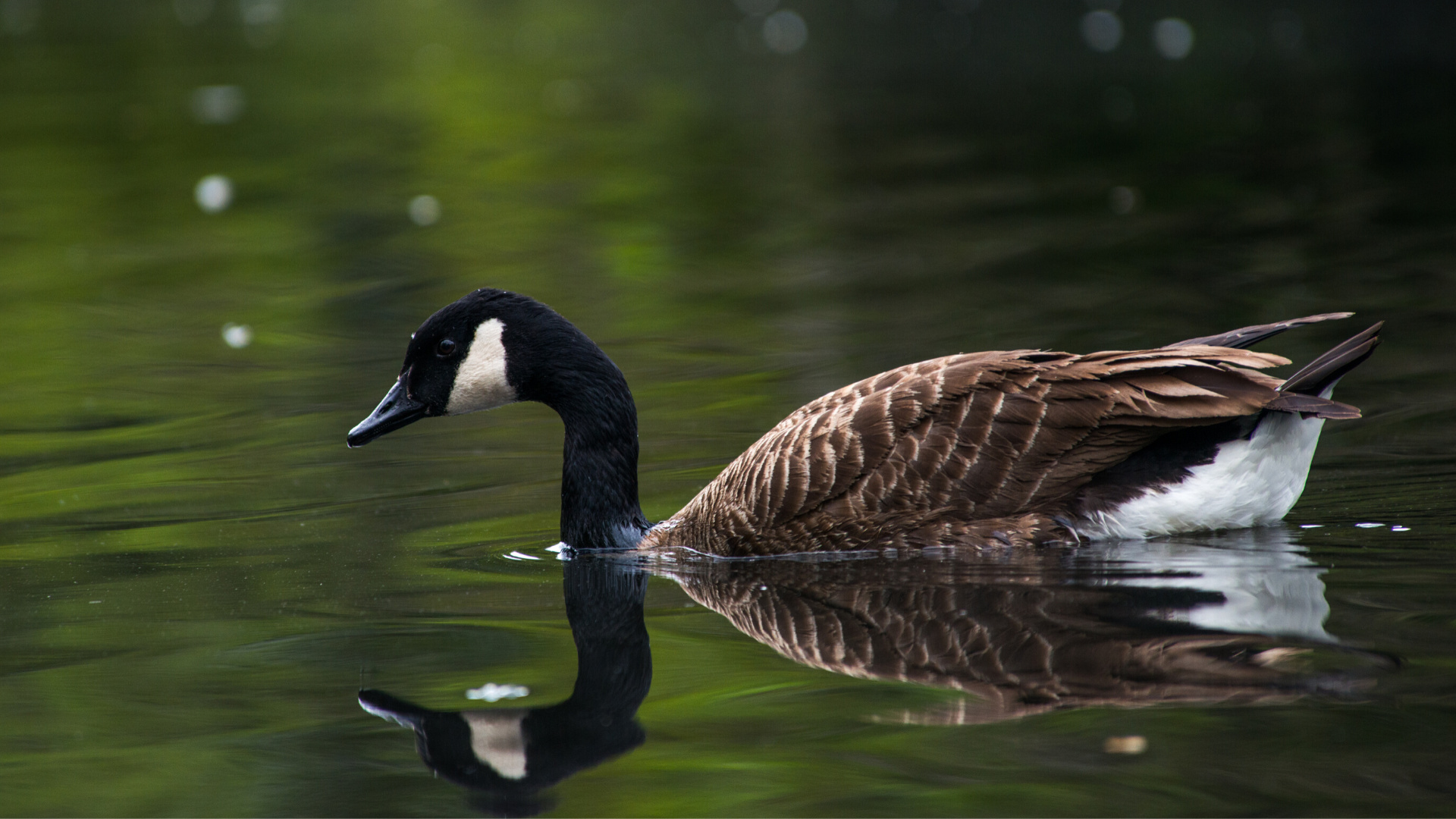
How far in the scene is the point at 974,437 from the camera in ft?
25.0

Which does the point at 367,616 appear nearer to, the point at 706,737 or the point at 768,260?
the point at 706,737

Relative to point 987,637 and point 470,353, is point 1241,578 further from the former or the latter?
point 470,353

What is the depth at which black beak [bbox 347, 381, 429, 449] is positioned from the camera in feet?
28.2

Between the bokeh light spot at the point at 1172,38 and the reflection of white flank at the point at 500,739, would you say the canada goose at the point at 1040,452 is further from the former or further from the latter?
the bokeh light spot at the point at 1172,38

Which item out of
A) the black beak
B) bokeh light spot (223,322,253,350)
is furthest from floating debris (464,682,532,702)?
bokeh light spot (223,322,253,350)

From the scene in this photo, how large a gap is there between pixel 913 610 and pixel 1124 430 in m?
1.50

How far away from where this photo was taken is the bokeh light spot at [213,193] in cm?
2002

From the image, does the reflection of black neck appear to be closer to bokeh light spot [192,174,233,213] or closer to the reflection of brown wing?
the reflection of brown wing

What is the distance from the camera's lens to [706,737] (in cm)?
548

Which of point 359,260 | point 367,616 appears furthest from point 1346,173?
point 367,616

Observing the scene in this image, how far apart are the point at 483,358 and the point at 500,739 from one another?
11.4 ft

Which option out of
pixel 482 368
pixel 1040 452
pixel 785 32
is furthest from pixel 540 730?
pixel 785 32

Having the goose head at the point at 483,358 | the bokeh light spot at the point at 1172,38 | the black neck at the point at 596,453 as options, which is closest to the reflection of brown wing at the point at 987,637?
the black neck at the point at 596,453

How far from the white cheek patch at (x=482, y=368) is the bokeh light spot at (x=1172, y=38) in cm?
2357
